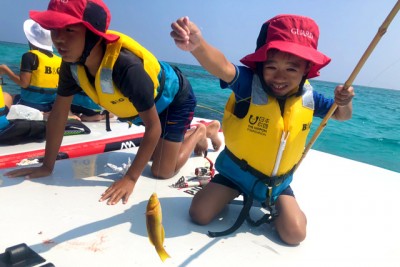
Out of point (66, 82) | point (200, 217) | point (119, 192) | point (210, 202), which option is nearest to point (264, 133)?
point (210, 202)

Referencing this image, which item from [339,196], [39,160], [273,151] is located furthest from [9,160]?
[339,196]

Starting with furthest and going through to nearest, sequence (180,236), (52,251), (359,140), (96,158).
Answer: (359,140) < (96,158) < (180,236) < (52,251)

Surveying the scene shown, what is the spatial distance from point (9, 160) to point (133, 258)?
1.89 metres

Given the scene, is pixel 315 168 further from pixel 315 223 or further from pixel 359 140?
pixel 359 140

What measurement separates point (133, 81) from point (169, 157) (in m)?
1.01

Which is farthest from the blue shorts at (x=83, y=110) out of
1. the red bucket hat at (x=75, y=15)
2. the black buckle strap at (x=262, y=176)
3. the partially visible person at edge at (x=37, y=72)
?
the black buckle strap at (x=262, y=176)

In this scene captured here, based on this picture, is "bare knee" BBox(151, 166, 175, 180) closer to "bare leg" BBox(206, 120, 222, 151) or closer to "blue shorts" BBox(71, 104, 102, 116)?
"bare leg" BBox(206, 120, 222, 151)

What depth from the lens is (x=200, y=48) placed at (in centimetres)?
203

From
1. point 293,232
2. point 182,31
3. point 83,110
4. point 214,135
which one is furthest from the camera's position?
point 83,110

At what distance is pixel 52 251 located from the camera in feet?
6.23

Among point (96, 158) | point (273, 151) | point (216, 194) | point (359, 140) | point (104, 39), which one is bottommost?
point (359, 140)

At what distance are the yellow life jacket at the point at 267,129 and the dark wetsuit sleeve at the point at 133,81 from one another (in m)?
0.63

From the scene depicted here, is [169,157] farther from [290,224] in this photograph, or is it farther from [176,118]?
[290,224]

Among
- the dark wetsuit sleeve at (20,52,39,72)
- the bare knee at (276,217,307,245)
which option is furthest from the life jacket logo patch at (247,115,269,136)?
the dark wetsuit sleeve at (20,52,39,72)
